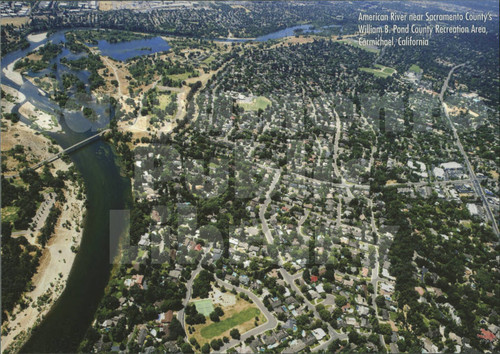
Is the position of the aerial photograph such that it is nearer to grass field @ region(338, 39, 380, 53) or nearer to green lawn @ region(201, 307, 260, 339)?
green lawn @ region(201, 307, 260, 339)

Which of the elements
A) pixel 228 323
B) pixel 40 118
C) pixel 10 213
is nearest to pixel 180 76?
pixel 40 118

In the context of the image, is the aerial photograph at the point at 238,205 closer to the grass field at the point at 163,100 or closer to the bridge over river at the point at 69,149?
the bridge over river at the point at 69,149

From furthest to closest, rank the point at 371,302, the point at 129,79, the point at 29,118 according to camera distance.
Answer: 1. the point at 129,79
2. the point at 29,118
3. the point at 371,302

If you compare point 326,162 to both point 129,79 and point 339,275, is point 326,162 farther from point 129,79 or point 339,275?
point 129,79

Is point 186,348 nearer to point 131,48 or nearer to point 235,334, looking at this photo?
point 235,334

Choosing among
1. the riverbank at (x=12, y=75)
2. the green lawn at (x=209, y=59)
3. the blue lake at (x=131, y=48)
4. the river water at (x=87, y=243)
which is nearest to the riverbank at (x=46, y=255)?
the river water at (x=87, y=243)

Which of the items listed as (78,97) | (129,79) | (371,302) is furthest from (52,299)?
(129,79)

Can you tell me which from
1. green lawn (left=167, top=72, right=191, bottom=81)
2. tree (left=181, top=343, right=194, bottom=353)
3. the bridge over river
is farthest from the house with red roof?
green lawn (left=167, top=72, right=191, bottom=81)
